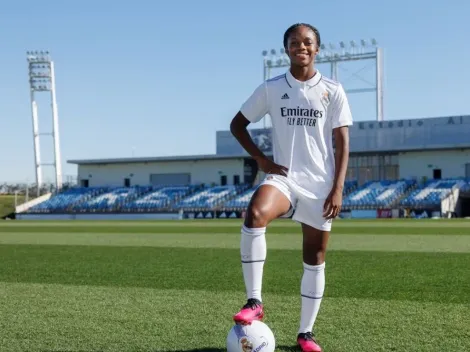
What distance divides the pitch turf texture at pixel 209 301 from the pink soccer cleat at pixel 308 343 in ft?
0.39

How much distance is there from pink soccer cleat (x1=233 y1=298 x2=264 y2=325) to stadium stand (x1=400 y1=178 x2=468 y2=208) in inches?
1546

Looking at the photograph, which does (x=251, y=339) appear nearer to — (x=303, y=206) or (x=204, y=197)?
(x=303, y=206)

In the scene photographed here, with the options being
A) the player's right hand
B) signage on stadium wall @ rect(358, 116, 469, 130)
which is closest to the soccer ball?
the player's right hand

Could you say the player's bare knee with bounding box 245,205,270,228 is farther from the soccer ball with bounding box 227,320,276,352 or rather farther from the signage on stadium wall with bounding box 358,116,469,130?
the signage on stadium wall with bounding box 358,116,469,130

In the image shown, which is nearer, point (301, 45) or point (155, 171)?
point (301, 45)

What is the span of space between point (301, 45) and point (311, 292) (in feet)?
5.87

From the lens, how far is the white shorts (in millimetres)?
4852

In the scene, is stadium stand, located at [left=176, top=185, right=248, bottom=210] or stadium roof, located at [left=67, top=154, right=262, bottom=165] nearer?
stadium stand, located at [left=176, top=185, right=248, bottom=210]

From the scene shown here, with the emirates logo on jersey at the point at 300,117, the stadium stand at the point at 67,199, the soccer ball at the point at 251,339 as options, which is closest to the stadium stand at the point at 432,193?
the stadium stand at the point at 67,199

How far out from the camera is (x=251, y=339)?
4496 millimetres

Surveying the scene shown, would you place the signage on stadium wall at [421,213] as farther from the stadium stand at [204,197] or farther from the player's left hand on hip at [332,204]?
the player's left hand on hip at [332,204]

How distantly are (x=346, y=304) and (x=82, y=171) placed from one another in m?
60.2

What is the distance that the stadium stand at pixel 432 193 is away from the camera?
42969 millimetres

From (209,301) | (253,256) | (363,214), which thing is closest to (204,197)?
(363,214)
